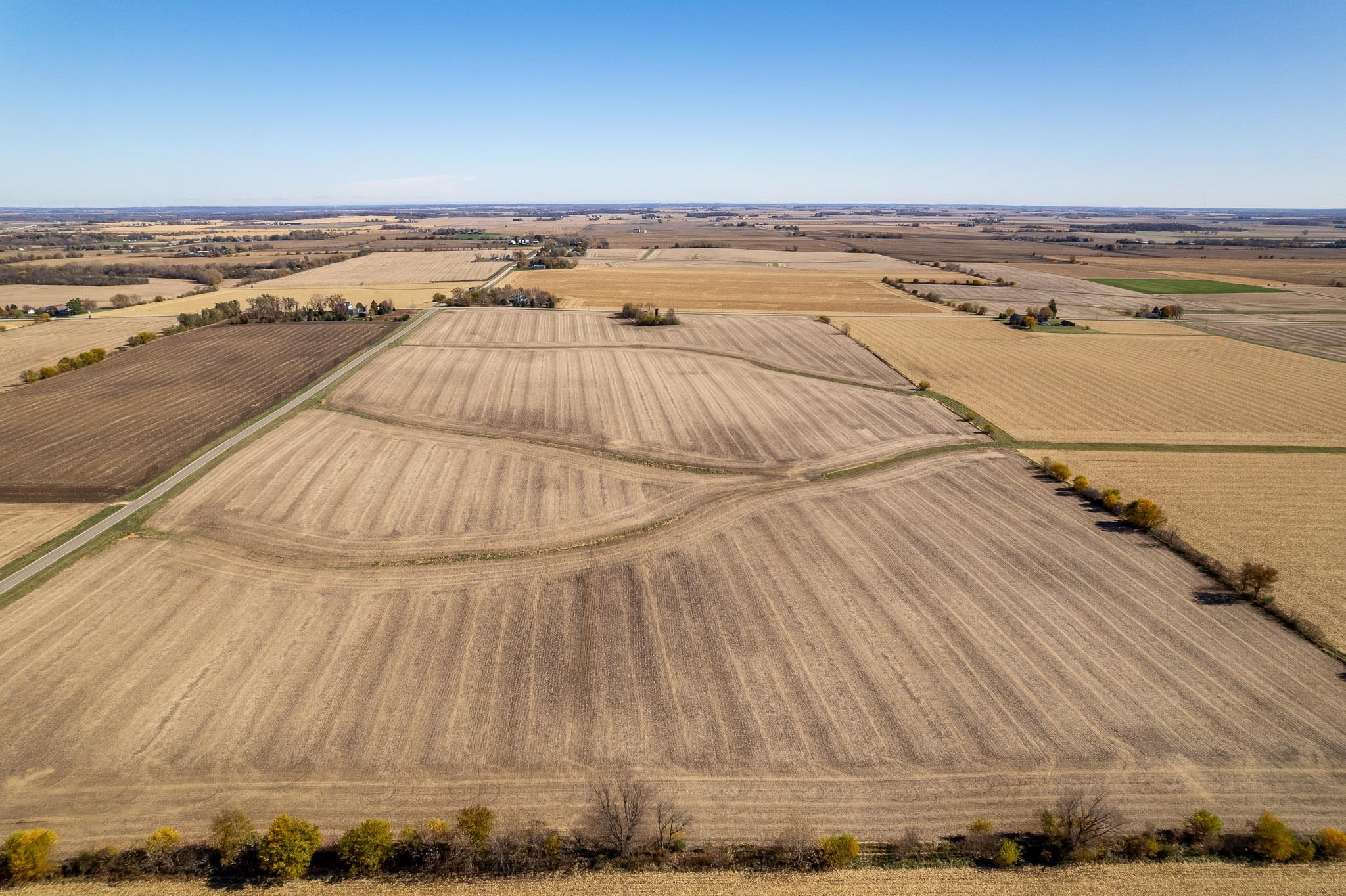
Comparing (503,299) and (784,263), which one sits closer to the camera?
(503,299)

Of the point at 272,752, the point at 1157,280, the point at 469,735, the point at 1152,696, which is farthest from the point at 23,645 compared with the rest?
the point at 1157,280

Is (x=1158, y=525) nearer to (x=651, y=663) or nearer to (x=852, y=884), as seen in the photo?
(x=852, y=884)

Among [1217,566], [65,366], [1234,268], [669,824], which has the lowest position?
[669,824]

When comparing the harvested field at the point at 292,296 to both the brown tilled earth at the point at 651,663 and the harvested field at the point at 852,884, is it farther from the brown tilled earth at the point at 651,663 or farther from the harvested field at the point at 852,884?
the harvested field at the point at 852,884

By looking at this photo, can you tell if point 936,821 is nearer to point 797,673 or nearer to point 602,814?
point 797,673

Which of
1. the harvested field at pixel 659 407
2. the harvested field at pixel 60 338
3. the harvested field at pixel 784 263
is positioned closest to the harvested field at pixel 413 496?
the harvested field at pixel 659 407

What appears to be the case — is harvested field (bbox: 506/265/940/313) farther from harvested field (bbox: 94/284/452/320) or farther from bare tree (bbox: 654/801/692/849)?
bare tree (bbox: 654/801/692/849)

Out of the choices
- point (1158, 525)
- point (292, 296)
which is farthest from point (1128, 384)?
point (292, 296)
